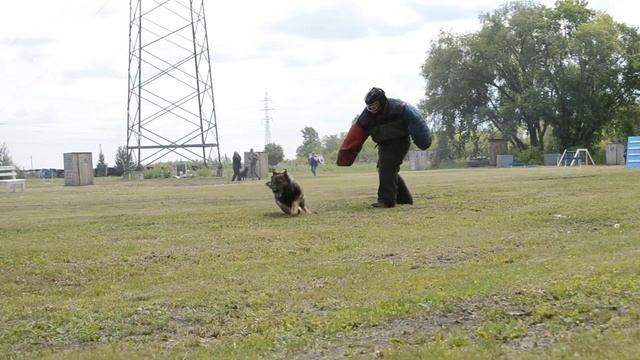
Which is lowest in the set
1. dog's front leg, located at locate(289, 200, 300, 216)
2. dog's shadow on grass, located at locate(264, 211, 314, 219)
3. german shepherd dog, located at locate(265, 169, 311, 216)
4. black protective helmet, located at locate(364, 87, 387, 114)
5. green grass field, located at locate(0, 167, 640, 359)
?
green grass field, located at locate(0, 167, 640, 359)

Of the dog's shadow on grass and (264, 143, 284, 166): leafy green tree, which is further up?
(264, 143, 284, 166): leafy green tree

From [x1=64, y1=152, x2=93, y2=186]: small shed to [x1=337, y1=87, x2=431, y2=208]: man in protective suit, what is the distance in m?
35.0

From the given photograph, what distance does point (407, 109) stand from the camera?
49.9 ft

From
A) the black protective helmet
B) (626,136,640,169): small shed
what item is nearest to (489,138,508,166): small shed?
(626,136,640,169): small shed

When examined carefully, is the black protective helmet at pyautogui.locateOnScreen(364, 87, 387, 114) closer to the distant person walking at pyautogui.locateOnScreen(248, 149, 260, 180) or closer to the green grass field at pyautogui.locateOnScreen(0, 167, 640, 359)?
the green grass field at pyautogui.locateOnScreen(0, 167, 640, 359)

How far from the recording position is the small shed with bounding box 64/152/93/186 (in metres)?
47.8

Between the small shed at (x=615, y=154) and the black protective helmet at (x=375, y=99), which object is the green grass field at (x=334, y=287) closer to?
the black protective helmet at (x=375, y=99)

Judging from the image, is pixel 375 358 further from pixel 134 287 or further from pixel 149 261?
pixel 149 261

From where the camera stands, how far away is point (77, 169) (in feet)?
156

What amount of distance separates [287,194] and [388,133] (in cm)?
228

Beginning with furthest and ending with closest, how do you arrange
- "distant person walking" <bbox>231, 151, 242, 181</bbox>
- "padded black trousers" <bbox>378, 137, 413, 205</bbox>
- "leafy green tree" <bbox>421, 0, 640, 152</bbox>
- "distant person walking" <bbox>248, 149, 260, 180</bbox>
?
"leafy green tree" <bbox>421, 0, 640, 152</bbox> → "distant person walking" <bbox>248, 149, 260, 180</bbox> → "distant person walking" <bbox>231, 151, 242, 181</bbox> → "padded black trousers" <bbox>378, 137, 413, 205</bbox>

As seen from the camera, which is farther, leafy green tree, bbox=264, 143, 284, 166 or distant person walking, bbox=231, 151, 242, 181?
leafy green tree, bbox=264, 143, 284, 166

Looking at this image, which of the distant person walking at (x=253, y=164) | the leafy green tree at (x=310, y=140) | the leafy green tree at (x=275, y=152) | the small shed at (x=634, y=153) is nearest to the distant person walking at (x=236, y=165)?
the distant person walking at (x=253, y=164)

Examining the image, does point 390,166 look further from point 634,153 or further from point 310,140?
point 310,140
